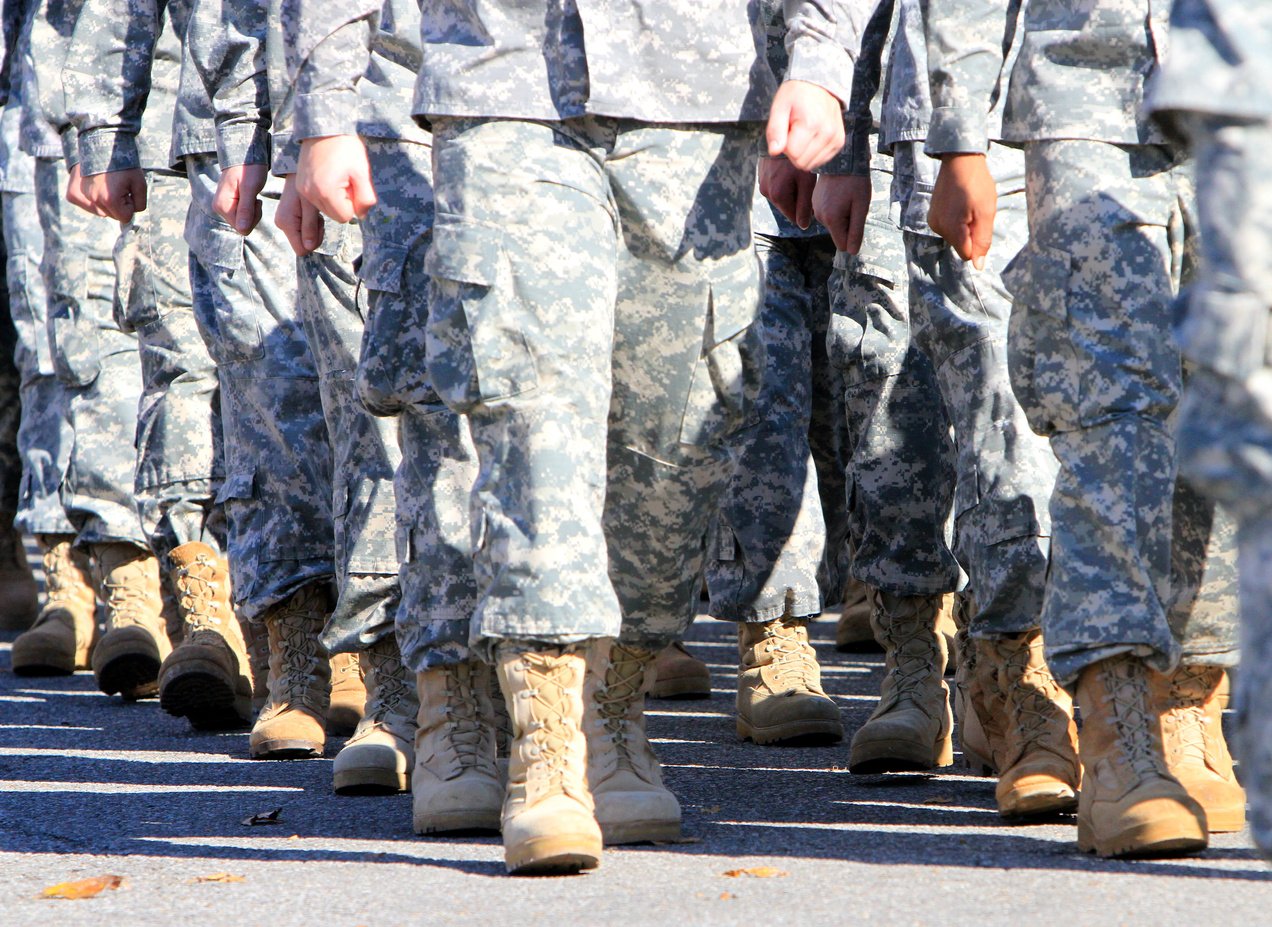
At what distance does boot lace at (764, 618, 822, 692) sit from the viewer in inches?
178

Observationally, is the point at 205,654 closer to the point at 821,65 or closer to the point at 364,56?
the point at 364,56

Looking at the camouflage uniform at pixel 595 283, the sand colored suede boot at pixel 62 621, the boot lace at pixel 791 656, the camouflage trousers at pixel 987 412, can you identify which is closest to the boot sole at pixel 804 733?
the boot lace at pixel 791 656

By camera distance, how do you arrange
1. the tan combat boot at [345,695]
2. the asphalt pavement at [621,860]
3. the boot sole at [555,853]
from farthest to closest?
1. the tan combat boot at [345,695]
2. the boot sole at [555,853]
3. the asphalt pavement at [621,860]

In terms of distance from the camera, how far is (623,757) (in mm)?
3330

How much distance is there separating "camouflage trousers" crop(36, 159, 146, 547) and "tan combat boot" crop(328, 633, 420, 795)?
1902 millimetres

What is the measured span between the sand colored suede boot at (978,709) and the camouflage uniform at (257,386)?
1.59m

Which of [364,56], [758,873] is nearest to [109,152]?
[364,56]

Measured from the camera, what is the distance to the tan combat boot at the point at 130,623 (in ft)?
17.5

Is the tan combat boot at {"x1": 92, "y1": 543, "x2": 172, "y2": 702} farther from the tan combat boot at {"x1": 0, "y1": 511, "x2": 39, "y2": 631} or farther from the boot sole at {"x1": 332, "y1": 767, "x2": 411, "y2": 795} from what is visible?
the boot sole at {"x1": 332, "y1": 767, "x2": 411, "y2": 795}

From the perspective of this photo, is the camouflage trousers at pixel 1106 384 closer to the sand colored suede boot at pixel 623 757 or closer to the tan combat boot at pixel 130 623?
the sand colored suede boot at pixel 623 757

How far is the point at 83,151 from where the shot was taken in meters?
5.29

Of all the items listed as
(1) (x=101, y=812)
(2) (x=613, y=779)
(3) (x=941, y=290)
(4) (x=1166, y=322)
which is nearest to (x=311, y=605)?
(1) (x=101, y=812)

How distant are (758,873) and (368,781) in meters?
1.14

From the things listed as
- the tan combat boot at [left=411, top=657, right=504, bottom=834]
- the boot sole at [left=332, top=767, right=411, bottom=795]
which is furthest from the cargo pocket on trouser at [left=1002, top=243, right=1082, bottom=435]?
the boot sole at [left=332, top=767, right=411, bottom=795]
